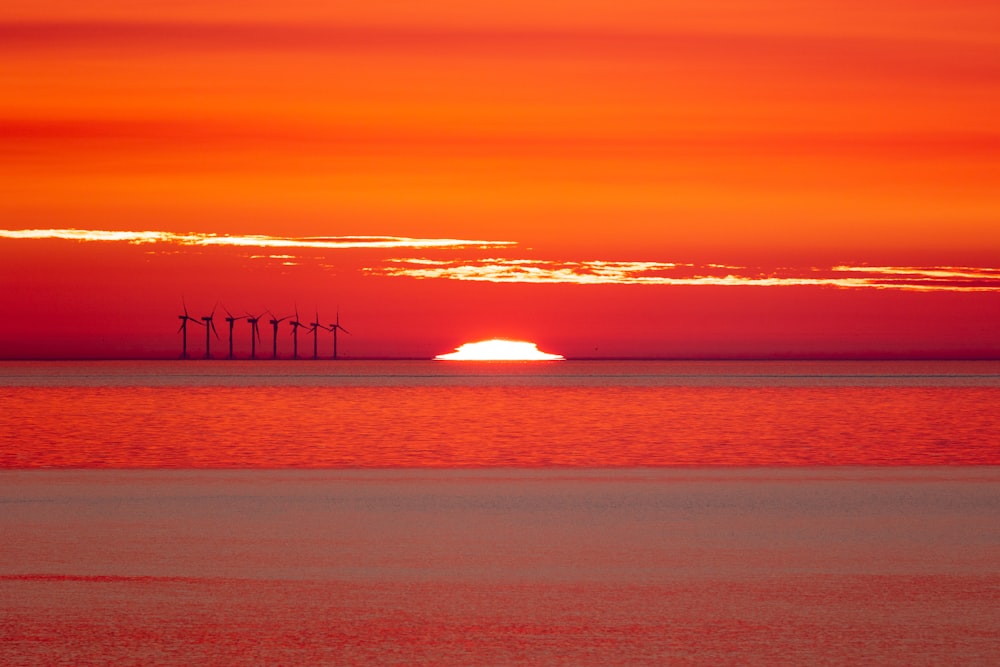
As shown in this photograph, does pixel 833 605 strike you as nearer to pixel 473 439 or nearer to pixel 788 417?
pixel 473 439

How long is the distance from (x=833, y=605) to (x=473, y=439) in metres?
28.1

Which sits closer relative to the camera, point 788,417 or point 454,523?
point 454,523

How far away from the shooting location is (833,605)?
392 inches

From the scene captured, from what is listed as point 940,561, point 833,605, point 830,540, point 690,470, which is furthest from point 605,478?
point 833,605

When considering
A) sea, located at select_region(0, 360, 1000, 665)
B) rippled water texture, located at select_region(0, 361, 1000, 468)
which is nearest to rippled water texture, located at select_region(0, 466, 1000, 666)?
sea, located at select_region(0, 360, 1000, 665)

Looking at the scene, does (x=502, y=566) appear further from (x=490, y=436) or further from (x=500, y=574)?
(x=490, y=436)

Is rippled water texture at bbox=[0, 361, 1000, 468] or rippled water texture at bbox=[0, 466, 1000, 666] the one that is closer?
rippled water texture at bbox=[0, 466, 1000, 666]

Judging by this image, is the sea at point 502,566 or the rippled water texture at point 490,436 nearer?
the sea at point 502,566

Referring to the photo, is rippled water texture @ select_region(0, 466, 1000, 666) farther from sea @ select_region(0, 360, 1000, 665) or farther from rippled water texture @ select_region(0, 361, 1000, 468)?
rippled water texture @ select_region(0, 361, 1000, 468)

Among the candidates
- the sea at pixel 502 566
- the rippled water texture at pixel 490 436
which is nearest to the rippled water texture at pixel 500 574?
the sea at pixel 502 566

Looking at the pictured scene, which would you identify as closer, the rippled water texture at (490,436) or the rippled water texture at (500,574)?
the rippled water texture at (500,574)

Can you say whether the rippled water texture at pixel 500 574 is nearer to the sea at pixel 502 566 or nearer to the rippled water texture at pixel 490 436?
the sea at pixel 502 566

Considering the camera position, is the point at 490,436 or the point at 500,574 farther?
the point at 490,436

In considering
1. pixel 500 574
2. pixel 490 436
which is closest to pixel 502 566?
pixel 500 574
